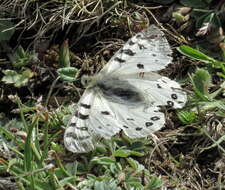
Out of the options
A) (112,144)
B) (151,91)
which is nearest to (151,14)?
(151,91)

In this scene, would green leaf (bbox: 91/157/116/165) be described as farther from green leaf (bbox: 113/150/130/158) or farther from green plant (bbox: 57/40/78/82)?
green plant (bbox: 57/40/78/82)

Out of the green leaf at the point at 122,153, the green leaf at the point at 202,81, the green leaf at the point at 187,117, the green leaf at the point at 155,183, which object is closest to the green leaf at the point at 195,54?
the green leaf at the point at 202,81

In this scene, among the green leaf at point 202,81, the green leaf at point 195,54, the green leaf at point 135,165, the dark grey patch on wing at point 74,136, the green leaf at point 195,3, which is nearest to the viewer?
the dark grey patch on wing at point 74,136

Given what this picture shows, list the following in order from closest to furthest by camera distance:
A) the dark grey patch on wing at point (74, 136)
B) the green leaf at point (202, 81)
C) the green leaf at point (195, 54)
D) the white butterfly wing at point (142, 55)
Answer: the dark grey patch on wing at point (74, 136) → the white butterfly wing at point (142, 55) → the green leaf at point (202, 81) → the green leaf at point (195, 54)

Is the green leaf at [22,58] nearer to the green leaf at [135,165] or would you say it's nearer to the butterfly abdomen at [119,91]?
the butterfly abdomen at [119,91]

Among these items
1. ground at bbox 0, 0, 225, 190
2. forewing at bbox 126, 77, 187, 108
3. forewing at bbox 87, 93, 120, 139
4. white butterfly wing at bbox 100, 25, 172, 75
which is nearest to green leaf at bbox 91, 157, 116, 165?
ground at bbox 0, 0, 225, 190

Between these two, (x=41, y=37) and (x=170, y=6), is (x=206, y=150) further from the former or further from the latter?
(x=41, y=37)
